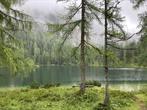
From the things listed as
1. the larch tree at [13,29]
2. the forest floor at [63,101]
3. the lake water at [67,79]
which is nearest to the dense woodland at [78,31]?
the larch tree at [13,29]

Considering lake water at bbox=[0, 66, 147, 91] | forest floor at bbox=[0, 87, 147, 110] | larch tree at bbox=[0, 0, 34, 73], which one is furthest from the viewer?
lake water at bbox=[0, 66, 147, 91]

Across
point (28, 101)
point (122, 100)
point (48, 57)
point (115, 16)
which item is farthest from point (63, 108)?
point (48, 57)

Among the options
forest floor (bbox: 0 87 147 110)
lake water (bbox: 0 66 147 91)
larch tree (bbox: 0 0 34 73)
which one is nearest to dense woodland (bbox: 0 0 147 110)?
larch tree (bbox: 0 0 34 73)

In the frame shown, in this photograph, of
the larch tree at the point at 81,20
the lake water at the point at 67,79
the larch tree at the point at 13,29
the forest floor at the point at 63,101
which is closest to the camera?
the larch tree at the point at 13,29

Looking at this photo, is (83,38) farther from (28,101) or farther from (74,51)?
(28,101)

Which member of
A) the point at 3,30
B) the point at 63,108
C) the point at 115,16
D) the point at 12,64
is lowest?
the point at 63,108

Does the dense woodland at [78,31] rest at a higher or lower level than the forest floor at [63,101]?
higher

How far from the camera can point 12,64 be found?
14602 millimetres

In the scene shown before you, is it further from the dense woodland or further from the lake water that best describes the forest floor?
the lake water

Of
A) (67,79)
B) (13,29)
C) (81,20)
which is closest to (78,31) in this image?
(81,20)

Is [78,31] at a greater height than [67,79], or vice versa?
[78,31]

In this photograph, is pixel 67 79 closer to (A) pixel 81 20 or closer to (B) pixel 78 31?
(B) pixel 78 31

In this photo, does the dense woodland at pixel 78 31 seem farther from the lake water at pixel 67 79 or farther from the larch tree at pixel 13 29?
the lake water at pixel 67 79

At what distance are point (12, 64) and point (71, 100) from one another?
8.19m
